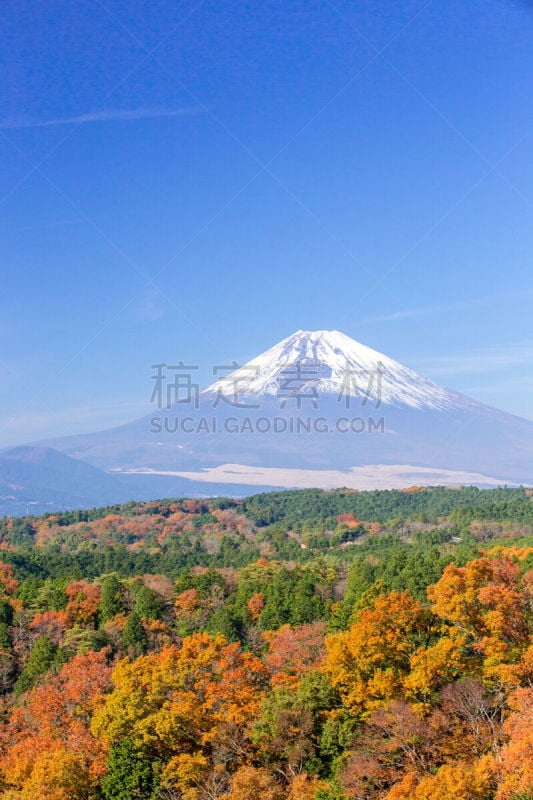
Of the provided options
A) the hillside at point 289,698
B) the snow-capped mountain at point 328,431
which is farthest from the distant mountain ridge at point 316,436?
the hillside at point 289,698

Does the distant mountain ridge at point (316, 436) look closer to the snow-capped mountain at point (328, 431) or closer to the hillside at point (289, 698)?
the snow-capped mountain at point (328, 431)

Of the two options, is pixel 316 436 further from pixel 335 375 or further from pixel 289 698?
pixel 289 698

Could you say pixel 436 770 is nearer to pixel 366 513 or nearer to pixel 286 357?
pixel 366 513

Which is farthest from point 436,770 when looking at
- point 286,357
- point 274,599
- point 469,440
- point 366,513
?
point 469,440

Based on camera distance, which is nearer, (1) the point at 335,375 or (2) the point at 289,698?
(2) the point at 289,698

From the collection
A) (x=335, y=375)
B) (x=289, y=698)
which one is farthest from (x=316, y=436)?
(x=289, y=698)

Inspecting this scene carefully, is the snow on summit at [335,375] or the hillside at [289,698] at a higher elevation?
the snow on summit at [335,375]

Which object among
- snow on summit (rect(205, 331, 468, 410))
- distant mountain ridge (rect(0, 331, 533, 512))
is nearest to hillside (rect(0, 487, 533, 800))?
distant mountain ridge (rect(0, 331, 533, 512))
